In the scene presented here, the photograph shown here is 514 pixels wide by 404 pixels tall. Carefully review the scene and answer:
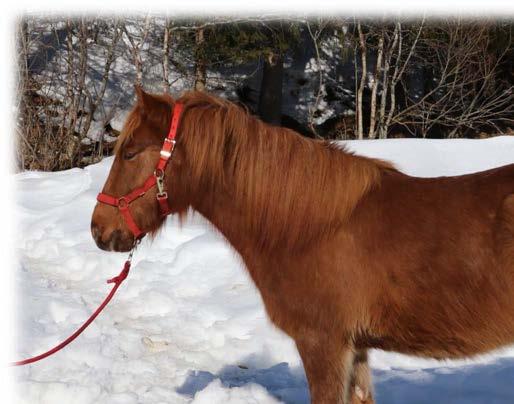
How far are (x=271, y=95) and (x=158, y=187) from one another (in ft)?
37.1

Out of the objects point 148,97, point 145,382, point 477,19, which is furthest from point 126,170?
point 477,19

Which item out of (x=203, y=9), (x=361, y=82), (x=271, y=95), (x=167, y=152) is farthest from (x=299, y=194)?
(x=271, y=95)

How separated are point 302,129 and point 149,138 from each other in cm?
1219

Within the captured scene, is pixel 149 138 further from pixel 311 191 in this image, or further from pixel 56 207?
pixel 56 207

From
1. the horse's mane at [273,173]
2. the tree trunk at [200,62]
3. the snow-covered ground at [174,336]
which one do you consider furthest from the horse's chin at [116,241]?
the tree trunk at [200,62]

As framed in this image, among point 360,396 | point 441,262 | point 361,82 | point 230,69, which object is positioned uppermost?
point 441,262

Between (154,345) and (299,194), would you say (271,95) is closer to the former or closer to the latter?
(154,345)

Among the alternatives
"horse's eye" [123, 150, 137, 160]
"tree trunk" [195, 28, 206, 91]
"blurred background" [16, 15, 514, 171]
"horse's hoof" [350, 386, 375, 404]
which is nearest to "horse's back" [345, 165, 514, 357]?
"horse's hoof" [350, 386, 375, 404]

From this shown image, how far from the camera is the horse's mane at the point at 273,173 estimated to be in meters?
2.78

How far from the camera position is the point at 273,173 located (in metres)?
2.82

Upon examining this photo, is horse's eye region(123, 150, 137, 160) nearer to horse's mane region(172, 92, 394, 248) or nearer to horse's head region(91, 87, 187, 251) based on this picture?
horse's head region(91, 87, 187, 251)

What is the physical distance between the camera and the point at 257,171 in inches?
111

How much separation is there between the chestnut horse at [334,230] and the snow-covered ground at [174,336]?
1.14ft

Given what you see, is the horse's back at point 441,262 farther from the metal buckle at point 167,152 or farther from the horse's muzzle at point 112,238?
the horse's muzzle at point 112,238
